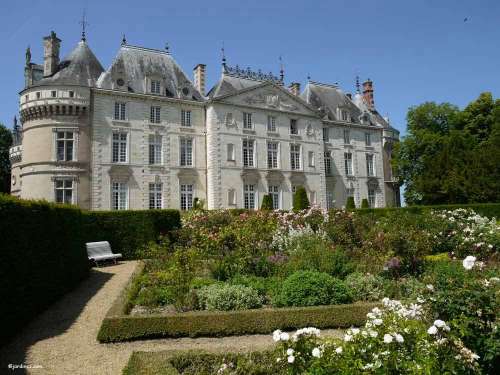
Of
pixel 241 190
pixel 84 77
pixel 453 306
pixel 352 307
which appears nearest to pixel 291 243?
pixel 352 307

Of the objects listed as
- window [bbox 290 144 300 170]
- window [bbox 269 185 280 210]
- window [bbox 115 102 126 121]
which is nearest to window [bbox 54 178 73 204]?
window [bbox 115 102 126 121]

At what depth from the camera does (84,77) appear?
76.9 ft

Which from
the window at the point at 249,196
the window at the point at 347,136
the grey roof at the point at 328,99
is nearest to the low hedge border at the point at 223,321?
the window at the point at 249,196

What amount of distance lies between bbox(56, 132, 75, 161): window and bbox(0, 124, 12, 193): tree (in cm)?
2079

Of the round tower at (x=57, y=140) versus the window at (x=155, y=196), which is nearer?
the round tower at (x=57, y=140)

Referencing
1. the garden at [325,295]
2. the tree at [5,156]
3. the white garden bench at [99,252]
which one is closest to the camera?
the garden at [325,295]

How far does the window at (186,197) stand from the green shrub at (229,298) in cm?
1746

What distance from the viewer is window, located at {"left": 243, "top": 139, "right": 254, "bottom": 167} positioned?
87.6 ft

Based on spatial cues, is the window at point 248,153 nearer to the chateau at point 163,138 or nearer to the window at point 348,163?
the chateau at point 163,138

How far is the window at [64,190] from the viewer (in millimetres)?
21938

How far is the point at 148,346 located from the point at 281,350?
2.97 metres

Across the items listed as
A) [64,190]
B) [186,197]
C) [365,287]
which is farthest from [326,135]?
[365,287]

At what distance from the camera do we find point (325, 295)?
23.7 ft

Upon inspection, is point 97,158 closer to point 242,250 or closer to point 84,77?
point 84,77
